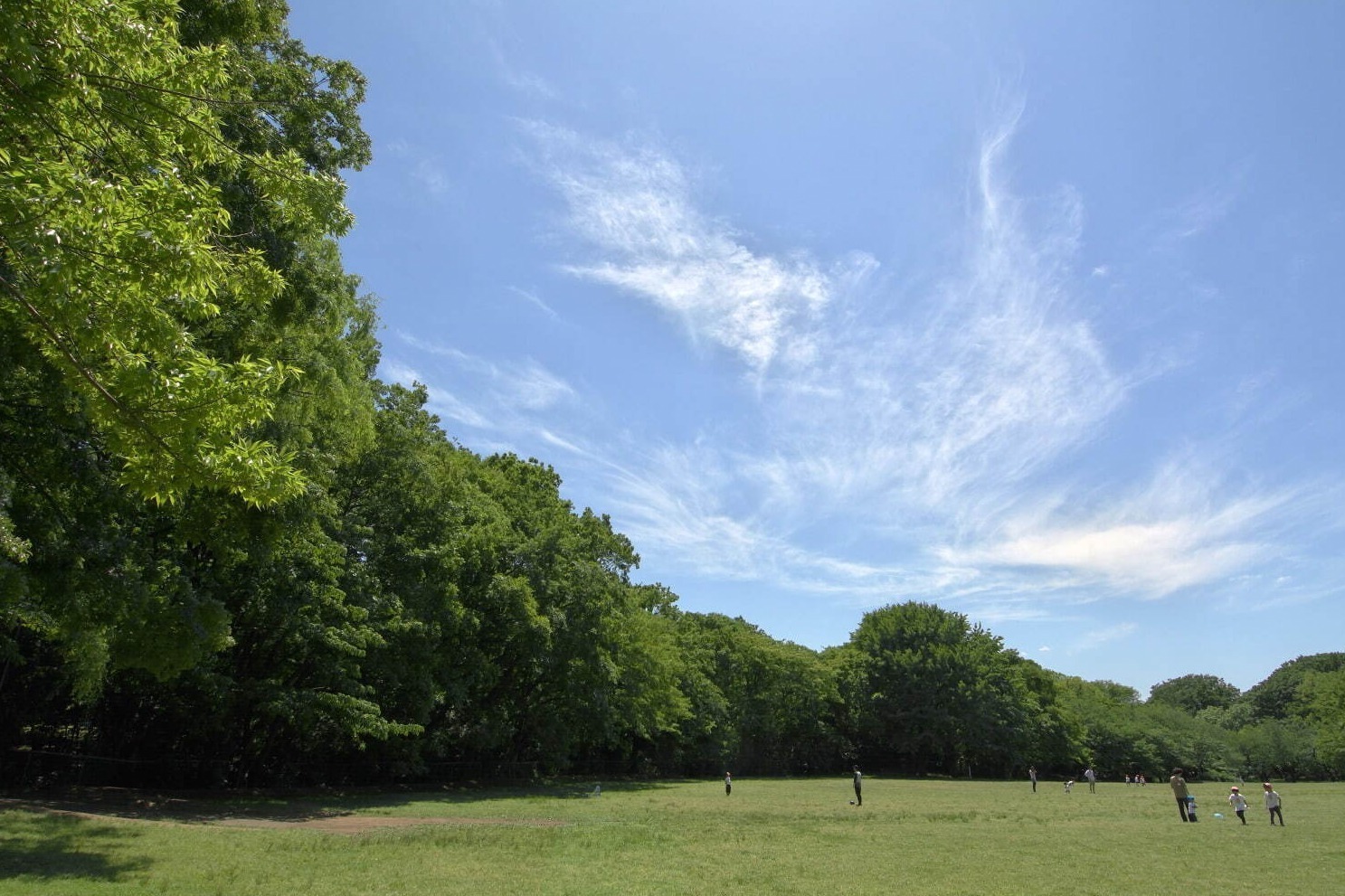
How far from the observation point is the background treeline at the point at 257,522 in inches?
192

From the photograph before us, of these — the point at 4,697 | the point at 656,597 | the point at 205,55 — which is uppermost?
the point at 656,597

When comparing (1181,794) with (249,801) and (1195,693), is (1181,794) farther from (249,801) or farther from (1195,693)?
(1195,693)

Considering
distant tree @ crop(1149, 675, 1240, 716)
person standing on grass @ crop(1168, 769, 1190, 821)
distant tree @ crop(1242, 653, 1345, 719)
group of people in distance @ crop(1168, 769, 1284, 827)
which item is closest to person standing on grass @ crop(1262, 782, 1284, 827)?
group of people in distance @ crop(1168, 769, 1284, 827)

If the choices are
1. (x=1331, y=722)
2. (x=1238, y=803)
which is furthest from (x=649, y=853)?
(x=1331, y=722)

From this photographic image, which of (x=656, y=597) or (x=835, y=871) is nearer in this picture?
(x=835, y=871)

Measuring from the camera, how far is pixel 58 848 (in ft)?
38.7

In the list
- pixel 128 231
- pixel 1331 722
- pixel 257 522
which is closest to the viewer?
pixel 128 231

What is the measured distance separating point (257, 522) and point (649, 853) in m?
10.0

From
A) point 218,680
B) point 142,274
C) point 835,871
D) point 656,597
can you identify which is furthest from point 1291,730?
point 142,274

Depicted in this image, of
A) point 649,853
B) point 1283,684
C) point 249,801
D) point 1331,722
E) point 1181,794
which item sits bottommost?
point 249,801

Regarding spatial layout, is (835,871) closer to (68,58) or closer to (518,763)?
(68,58)

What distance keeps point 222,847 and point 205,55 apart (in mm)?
13511

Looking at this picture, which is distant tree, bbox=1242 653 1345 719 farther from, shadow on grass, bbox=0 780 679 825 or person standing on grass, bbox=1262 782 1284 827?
shadow on grass, bbox=0 780 679 825

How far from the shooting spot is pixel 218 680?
2008 cm
